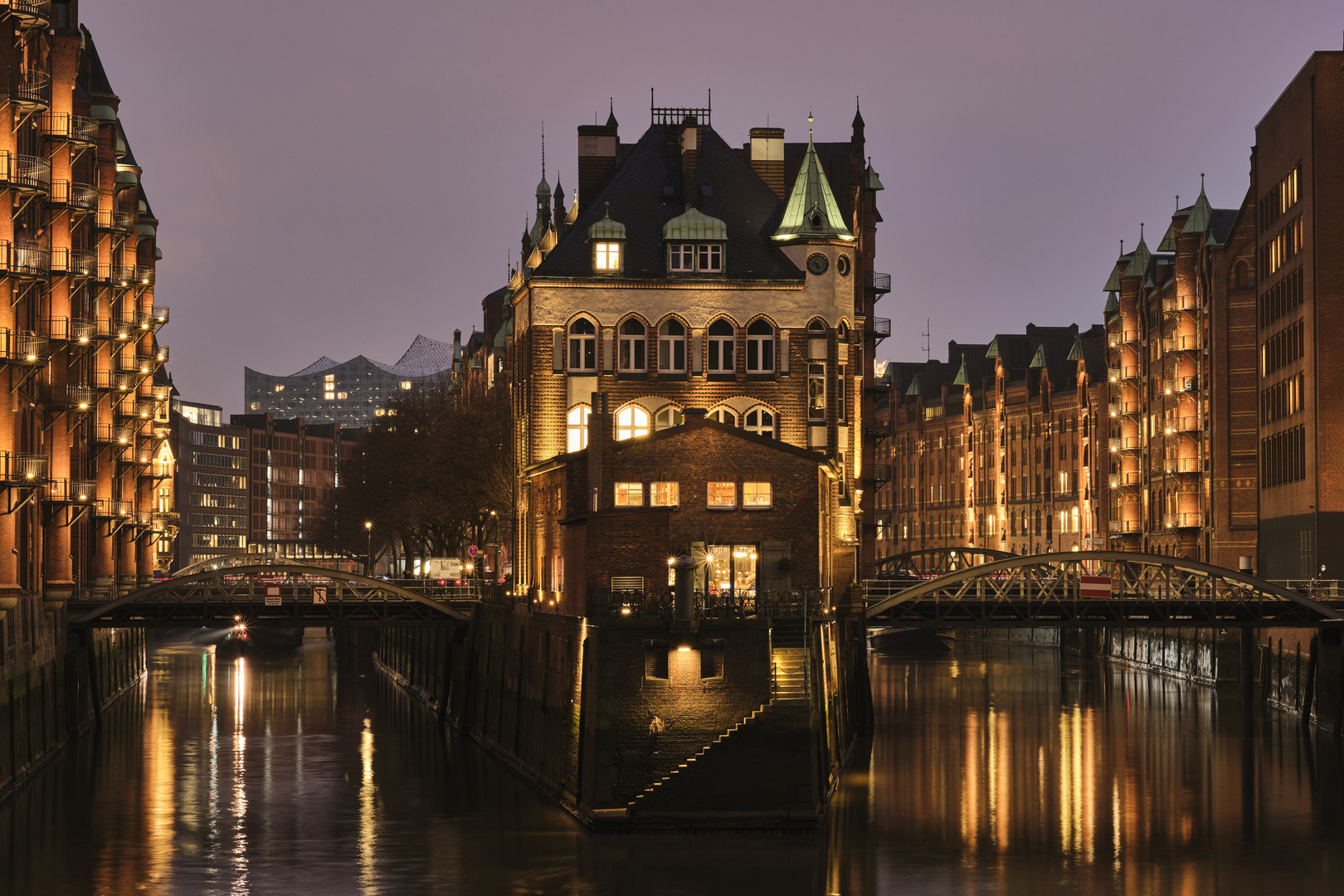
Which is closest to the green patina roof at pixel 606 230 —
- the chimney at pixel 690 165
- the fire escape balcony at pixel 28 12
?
the chimney at pixel 690 165

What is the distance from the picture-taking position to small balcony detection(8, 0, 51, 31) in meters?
63.4

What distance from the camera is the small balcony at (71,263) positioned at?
7494cm

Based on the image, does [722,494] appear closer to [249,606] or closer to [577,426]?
[577,426]

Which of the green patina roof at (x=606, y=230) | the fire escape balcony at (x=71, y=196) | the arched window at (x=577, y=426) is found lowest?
the arched window at (x=577, y=426)

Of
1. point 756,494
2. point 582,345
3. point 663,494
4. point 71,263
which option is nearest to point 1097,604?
point 582,345

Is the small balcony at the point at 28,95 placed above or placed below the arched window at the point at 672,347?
above

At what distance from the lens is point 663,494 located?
2402 inches

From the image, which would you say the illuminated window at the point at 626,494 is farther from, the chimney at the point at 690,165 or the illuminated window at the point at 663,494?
the chimney at the point at 690,165

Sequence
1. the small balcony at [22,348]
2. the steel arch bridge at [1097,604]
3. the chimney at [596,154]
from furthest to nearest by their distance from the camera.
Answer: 1. the chimney at [596,154]
2. the steel arch bridge at [1097,604]
3. the small balcony at [22,348]

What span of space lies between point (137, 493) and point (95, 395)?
26.0 metres

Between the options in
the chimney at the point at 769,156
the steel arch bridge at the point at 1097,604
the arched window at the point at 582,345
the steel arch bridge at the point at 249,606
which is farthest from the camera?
the chimney at the point at 769,156

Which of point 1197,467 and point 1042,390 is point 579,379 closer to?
point 1197,467

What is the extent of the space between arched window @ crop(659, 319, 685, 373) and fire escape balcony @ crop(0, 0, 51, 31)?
86.3 feet

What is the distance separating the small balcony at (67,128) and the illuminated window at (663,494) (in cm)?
2879
